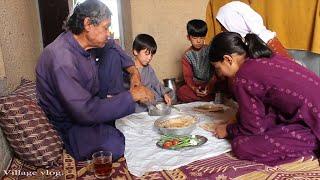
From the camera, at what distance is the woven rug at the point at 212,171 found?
1608 millimetres

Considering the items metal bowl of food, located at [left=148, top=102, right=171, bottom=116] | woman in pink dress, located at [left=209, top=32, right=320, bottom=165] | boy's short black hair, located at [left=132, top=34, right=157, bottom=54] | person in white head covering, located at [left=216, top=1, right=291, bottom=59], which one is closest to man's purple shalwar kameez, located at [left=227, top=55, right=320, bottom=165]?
woman in pink dress, located at [left=209, top=32, right=320, bottom=165]

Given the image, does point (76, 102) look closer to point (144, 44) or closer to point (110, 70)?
point (110, 70)

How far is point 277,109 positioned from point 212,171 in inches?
18.7

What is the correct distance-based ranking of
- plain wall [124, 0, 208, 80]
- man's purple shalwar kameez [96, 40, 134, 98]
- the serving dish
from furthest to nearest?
plain wall [124, 0, 208, 80], man's purple shalwar kameez [96, 40, 134, 98], the serving dish

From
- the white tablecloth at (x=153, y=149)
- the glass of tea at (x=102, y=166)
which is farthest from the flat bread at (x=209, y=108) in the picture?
the glass of tea at (x=102, y=166)

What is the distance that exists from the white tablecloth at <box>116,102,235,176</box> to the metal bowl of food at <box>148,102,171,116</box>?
104mm

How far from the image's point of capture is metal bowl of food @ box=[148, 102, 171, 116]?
2.44m

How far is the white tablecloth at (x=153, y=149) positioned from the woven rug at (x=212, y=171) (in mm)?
37

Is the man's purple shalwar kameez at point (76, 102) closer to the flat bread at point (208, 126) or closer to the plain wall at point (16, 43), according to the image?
the plain wall at point (16, 43)

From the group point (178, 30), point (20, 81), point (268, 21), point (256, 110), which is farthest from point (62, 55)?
point (178, 30)

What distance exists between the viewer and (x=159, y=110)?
2447mm

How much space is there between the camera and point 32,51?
128 inches

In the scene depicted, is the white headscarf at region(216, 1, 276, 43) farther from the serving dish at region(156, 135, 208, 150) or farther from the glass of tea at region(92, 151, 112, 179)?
the glass of tea at region(92, 151, 112, 179)

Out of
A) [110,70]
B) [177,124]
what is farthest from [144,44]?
[177,124]
